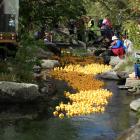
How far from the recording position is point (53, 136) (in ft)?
39.2

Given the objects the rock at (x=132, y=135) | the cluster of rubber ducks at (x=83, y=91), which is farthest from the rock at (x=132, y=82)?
the rock at (x=132, y=135)

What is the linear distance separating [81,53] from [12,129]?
18.0 meters

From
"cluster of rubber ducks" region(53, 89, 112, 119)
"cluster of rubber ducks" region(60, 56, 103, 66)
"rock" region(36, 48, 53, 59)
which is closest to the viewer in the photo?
"cluster of rubber ducks" region(53, 89, 112, 119)

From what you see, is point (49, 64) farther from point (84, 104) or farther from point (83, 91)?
point (84, 104)

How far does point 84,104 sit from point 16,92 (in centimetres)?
202

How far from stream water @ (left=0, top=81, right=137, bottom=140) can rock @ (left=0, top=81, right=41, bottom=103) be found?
1611 mm

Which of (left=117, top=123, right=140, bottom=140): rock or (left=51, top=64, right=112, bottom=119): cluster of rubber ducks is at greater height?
(left=117, top=123, right=140, bottom=140): rock

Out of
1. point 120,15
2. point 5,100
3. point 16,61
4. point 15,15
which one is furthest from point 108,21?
point 5,100

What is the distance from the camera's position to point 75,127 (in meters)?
12.8

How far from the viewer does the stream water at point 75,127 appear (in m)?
11.9

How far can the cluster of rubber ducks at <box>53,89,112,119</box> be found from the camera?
14.5 meters

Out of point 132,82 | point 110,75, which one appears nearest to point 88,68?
point 110,75

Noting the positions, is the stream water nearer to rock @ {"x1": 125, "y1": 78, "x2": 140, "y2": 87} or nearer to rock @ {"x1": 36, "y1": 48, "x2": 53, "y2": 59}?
rock @ {"x1": 125, "y1": 78, "x2": 140, "y2": 87}

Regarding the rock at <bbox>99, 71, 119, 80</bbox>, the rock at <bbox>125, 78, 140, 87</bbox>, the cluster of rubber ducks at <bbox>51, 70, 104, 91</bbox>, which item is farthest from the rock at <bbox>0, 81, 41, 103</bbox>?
the rock at <bbox>99, 71, 119, 80</bbox>
